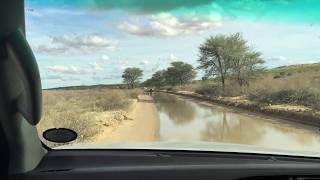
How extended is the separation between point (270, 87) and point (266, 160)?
32.7m

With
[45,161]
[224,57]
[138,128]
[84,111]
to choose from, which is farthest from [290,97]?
[45,161]

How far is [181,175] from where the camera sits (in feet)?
10.5

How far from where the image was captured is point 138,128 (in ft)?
56.5

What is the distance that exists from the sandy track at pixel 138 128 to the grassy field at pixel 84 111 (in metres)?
0.33

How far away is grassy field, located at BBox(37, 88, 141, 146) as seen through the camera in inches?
539

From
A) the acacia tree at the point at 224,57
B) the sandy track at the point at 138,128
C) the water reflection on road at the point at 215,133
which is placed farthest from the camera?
the sandy track at the point at 138,128

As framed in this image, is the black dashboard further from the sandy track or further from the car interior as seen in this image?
the sandy track

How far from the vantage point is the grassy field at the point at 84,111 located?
13703 mm

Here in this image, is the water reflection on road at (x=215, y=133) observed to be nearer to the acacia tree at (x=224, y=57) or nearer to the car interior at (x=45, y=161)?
the acacia tree at (x=224, y=57)

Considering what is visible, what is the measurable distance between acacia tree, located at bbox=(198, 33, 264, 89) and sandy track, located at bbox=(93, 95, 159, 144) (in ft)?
5.79

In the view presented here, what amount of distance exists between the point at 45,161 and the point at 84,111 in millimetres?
20360

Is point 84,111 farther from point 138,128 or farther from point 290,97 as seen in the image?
point 290,97

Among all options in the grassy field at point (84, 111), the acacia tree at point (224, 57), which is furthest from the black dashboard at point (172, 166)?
the acacia tree at point (224, 57)

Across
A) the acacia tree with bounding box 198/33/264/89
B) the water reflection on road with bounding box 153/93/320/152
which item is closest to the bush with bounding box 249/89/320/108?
the water reflection on road with bounding box 153/93/320/152
